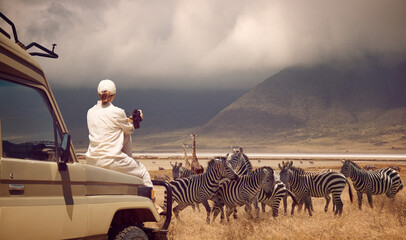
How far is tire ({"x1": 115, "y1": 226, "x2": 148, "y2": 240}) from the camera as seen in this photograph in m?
5.76

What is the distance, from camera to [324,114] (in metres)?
162

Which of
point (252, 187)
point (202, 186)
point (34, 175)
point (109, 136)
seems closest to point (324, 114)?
point (202, 186)

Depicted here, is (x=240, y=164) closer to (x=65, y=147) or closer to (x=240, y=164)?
(x=240, y=164)

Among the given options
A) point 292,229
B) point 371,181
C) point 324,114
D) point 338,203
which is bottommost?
point 292,229

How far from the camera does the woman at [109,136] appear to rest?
594 cm

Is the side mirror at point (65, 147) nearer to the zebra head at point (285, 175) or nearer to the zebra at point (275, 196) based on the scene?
the zebra at point (275, 196)

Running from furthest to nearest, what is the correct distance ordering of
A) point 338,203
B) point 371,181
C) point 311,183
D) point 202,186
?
1. point 371,181
2. point 311,183
3. point 338,203
4. point 202,186

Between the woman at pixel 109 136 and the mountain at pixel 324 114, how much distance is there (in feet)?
384

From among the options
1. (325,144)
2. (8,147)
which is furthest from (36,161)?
(325,144)

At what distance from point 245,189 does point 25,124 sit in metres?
7.68

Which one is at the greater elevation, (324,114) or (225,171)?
(324,114)

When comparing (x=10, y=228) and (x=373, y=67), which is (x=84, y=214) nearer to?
(x=10, y=228)

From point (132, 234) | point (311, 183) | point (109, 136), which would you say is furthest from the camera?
point (311, 183)

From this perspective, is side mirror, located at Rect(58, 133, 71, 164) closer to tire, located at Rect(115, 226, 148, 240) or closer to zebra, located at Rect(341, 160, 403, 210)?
tire, located at Rect(115, 226, 148, 240)
